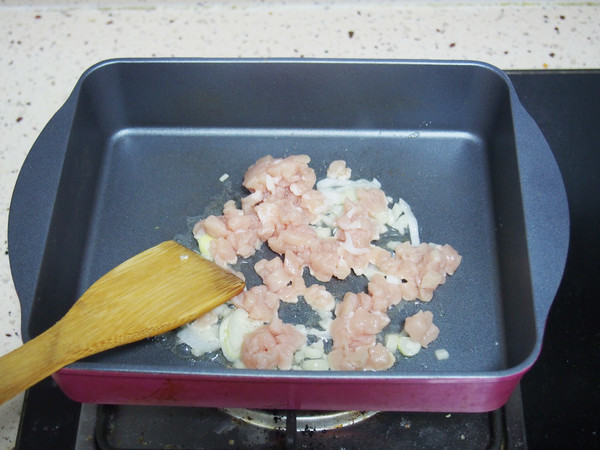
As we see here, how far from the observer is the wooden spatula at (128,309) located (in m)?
1.12

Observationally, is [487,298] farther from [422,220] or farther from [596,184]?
[596,184]

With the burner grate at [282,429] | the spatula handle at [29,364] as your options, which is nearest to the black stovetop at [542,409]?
the burner grate at [282,429]

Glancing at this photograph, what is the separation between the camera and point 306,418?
131 cm

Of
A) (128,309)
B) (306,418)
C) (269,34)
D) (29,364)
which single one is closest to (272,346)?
(306,418)

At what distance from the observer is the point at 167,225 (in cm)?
157

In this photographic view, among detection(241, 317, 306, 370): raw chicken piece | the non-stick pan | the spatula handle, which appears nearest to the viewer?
the spatula handle

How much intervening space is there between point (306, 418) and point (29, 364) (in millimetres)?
546

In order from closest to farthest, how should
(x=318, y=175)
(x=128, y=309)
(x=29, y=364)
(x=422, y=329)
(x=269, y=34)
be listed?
(x=29, y=364) → (x=128, y=309) → (x=422, y=329) → (x=318, y=175) → (x=269, y=34)

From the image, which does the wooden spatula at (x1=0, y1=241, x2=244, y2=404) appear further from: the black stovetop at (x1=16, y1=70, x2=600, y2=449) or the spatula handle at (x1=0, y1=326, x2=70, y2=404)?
the black stovetop at (x1=16, y1=70, x2=600, y2=449)

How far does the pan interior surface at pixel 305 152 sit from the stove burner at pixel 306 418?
151 millimetres

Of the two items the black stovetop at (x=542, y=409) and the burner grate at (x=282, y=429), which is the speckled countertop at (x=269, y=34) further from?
the burner grate at (x=282, y=429)

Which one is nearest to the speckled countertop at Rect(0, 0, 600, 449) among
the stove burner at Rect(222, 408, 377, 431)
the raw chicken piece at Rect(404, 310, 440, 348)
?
the raw chicken piece at Rect(404, 310, 440, 348)

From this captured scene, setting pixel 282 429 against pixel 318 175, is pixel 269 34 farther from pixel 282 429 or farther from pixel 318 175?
pixel 282 429

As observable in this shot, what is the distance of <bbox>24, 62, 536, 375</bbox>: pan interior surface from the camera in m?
1.43
